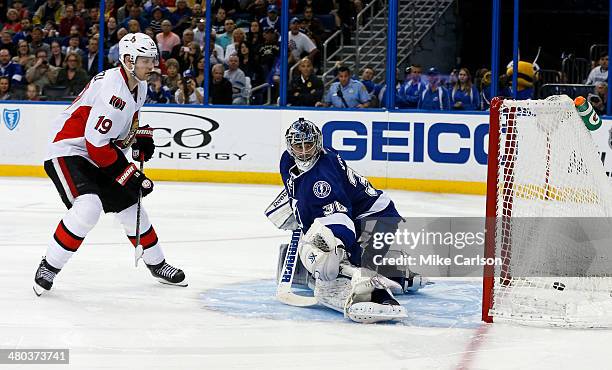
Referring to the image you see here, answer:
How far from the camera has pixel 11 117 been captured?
11.5 meters

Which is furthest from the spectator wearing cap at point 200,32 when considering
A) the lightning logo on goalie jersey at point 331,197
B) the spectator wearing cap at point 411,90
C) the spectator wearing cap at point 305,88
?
the lightning logo on goalie jersey at point 331,197

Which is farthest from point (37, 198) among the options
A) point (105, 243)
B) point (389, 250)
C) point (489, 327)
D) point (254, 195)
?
point (489, 327)

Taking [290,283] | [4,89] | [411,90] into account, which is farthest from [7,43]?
[290,283]

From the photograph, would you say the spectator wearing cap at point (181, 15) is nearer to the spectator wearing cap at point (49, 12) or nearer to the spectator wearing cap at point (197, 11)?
the spectator wearing cap at point (197, 11)

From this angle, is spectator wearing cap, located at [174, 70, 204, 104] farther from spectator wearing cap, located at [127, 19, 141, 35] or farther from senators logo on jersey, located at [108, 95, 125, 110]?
senators logo on jersey, located at [108, 95, 125, 110]

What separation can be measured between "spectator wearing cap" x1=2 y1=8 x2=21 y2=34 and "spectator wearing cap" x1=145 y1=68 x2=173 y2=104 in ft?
6.35

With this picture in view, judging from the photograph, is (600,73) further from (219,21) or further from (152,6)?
(152,6)

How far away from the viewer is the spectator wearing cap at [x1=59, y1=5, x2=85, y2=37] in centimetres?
1219

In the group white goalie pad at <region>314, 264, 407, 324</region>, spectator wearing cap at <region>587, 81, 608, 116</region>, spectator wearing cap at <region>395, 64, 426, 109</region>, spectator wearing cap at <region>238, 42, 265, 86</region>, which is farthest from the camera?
spectator wearing cap at <region>238, 42, 265, 86</region>

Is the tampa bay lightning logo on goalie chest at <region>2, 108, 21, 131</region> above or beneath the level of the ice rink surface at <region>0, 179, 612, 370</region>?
above

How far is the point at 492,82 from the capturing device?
34.6 ft

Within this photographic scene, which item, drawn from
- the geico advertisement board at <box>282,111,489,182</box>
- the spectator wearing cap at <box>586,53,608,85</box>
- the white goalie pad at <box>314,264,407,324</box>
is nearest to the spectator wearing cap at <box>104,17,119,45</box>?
the geico advertisement board at <box>282,111,489,182</box>

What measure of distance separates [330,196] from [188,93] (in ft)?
22.5

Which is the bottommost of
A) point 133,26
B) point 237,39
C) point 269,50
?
point 269,50
